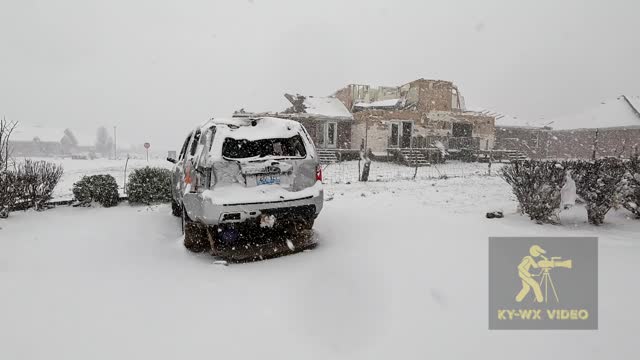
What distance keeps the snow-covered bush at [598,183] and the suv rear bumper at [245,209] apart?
454 cm

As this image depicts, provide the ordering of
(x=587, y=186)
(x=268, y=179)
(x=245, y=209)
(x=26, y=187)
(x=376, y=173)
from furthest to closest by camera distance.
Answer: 1. (x=376, y=173)
2. (x=26, y=187)
3. (x=587, y=186)
4. (x=268, y=179)
5. (x=245, y=209)

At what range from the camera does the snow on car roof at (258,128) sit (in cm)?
488

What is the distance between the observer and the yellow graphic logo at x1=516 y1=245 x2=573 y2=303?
3.52 metres

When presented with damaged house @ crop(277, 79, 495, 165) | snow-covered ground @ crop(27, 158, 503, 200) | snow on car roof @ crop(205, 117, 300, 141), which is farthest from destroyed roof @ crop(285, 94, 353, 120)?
snow on car roof @ crop(205, 117, 300, 141)

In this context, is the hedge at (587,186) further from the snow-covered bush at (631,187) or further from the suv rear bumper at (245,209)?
the suv rear bumper at (245,209)

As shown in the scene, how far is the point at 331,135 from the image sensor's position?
94.9 feet

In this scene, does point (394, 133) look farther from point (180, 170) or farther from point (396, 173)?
point (180, 170)

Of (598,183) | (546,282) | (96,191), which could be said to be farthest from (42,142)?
(546,282)

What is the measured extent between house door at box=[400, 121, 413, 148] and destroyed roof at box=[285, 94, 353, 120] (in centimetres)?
429

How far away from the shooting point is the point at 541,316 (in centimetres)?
320

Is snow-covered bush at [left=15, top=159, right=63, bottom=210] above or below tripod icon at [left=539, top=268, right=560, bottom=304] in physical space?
above

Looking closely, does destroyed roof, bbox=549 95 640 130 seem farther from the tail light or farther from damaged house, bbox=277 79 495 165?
the tail light

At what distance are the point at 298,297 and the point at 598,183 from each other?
5448 millimetres

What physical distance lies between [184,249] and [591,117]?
42.7 metres
